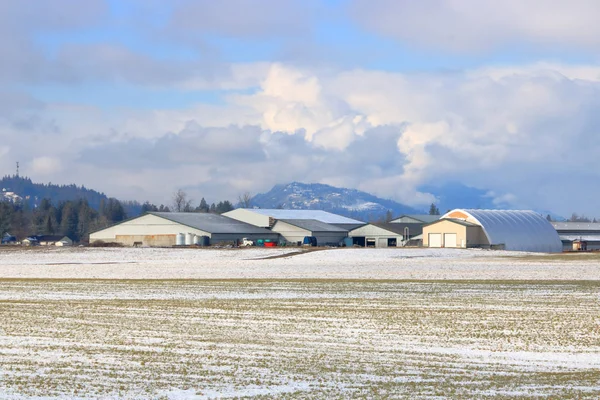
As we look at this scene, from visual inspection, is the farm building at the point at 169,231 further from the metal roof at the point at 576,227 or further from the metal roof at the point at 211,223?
the metal roof at the point at 576,227

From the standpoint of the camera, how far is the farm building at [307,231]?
134 meters

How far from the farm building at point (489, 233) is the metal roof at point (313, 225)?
26694 mm

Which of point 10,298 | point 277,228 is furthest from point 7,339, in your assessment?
point 277,228

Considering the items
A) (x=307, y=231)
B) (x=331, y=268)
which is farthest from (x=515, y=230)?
(x=331, y=268)

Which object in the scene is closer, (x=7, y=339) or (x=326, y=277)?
(x=7, y=339)

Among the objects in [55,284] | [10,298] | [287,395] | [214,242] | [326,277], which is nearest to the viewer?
[287,395]

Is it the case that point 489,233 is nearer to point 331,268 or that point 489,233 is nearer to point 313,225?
point 313,225

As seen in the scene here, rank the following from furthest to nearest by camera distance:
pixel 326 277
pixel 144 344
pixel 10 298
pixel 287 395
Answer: pixel 326 277 < pixel 10 298 < pixel 144 344 < pixel 287 395

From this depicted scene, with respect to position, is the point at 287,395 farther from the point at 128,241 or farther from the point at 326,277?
the point at 128,241

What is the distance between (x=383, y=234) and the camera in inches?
5167

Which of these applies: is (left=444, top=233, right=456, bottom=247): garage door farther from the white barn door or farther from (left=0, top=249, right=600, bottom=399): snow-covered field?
(left=0, top=249, right=600, bottom=399): snow-covered field

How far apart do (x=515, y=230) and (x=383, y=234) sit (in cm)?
2508

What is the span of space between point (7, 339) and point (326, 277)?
101 ft

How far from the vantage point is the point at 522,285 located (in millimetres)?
42000
